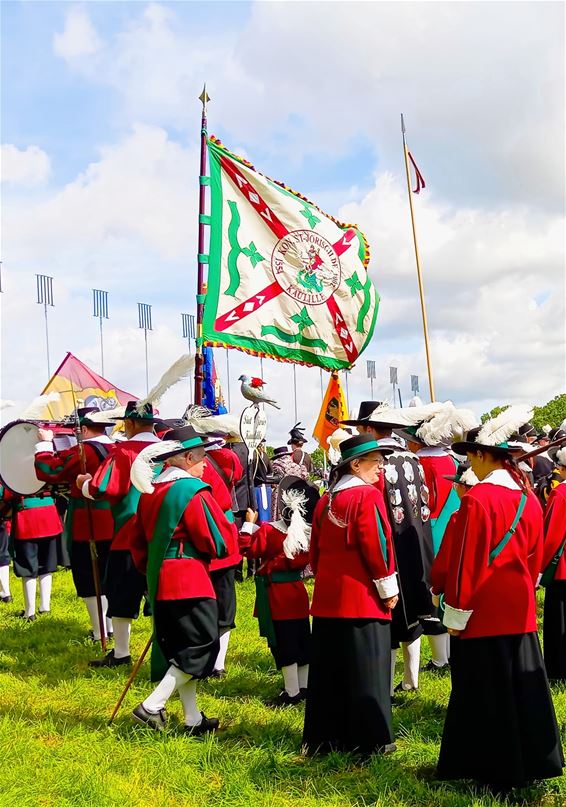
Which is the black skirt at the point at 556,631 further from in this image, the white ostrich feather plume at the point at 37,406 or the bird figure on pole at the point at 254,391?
the white ostrich feather plume at the point at 37,406

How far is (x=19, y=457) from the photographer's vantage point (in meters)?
7.97

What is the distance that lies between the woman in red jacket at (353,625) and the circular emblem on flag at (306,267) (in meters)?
4.89

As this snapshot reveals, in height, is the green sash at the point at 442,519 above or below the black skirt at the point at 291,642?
above

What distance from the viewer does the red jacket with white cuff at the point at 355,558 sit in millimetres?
4770

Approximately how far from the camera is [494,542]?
4348 mm

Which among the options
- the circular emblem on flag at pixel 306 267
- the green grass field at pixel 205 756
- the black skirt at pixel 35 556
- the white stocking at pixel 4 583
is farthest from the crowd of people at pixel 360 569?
the white stocking at pixel 4 583

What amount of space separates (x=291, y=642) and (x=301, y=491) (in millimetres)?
1141

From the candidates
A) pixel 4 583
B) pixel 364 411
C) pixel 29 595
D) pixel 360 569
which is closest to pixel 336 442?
pixel 364 411

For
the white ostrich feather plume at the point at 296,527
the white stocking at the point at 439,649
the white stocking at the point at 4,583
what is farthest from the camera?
the white stocking at the point at 4,583

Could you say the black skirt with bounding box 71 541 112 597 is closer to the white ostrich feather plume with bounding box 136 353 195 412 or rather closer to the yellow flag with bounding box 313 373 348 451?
the white ostrich feather plume with bounding box 136 353 195 412

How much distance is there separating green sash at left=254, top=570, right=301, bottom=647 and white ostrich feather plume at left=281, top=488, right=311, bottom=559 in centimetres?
26

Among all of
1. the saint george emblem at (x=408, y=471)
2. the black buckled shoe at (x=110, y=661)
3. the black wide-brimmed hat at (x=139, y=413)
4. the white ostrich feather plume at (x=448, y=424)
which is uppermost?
the black wide-brimmed hat at (x=139, y=413)

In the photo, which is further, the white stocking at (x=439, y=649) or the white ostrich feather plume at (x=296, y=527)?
the white stocking at (x=439, y=649)

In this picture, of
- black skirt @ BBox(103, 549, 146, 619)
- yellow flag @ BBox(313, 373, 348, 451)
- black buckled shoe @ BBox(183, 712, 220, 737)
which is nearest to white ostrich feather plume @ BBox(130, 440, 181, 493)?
black buckled shoe @ BBox(183, 712, 220, 737)
